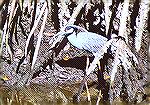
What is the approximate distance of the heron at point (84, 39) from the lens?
1318mm

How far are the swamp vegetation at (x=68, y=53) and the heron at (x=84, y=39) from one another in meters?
0.02

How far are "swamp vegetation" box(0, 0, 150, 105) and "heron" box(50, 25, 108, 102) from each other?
0.02 m

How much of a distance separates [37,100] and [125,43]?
1.60 ft

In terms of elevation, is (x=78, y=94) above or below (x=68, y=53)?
below

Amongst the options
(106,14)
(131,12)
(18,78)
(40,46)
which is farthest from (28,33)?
(131,12)

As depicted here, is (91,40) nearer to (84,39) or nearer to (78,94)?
(84,39)

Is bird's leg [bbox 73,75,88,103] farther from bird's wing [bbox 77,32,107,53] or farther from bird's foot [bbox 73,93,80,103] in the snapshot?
bird's wing [bbox 77,32,107,53]

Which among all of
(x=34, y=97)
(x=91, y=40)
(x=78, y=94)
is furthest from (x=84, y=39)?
(x=34, y=97)

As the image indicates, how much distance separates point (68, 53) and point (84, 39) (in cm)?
10

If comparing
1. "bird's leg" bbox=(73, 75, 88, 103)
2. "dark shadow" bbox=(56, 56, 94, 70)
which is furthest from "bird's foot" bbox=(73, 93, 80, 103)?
"dark shadow" bbox=(56, 56, 94, 70)

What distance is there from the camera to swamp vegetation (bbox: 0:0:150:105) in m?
1.32

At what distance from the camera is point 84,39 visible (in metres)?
1.32

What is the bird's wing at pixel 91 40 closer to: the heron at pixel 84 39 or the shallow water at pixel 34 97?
the heron at pixel 84 39

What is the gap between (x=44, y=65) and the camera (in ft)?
4.59
